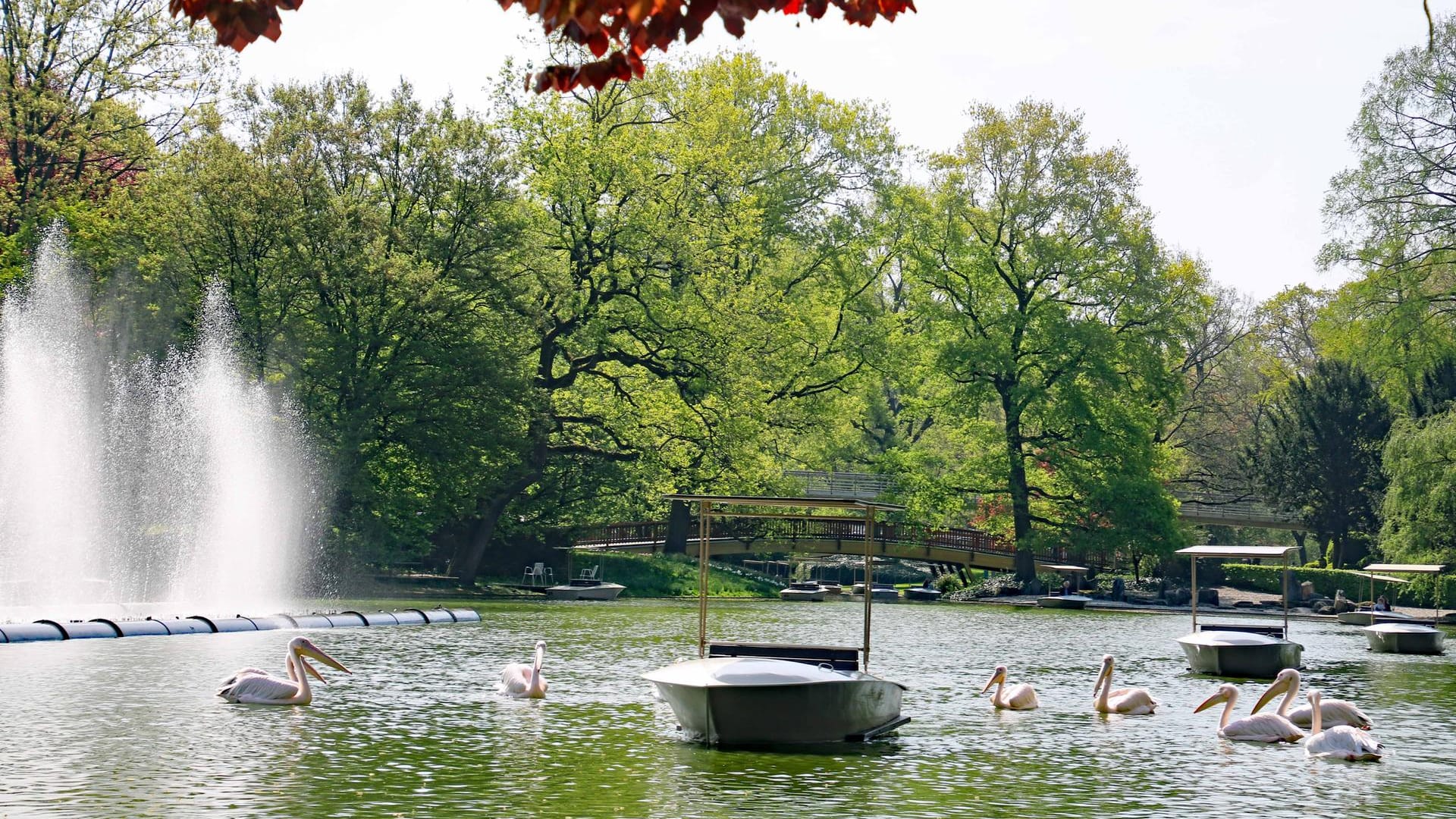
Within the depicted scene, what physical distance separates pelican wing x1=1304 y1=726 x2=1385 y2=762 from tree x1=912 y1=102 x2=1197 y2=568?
144 feet

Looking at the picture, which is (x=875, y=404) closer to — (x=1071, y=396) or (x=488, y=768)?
(x=1071, y=396)

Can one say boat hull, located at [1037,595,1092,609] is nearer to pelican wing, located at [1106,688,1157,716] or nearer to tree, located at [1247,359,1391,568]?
tree, located at [1247,359,1391,568]

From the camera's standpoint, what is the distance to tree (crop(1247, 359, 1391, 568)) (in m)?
62.6

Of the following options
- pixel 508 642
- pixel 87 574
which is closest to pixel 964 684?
pixel 508 642

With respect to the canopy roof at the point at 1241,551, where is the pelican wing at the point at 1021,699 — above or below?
below

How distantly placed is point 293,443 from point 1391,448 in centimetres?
3584

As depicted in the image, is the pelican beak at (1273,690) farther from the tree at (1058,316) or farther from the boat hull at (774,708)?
the tree at (1058,316)

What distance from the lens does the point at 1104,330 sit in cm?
6144

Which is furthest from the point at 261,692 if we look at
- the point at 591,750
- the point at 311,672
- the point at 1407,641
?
the point at 1407,641

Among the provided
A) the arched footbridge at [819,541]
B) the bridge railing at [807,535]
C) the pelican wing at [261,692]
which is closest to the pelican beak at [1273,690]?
the pelican wing at [261,692]

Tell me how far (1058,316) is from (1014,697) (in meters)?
42.8

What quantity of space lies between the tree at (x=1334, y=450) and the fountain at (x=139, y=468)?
40562 millimetres

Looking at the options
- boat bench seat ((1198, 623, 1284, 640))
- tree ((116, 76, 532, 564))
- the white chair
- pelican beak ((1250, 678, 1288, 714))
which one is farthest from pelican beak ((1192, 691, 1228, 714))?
the white chair

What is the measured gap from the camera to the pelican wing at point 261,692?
19.7 metres
